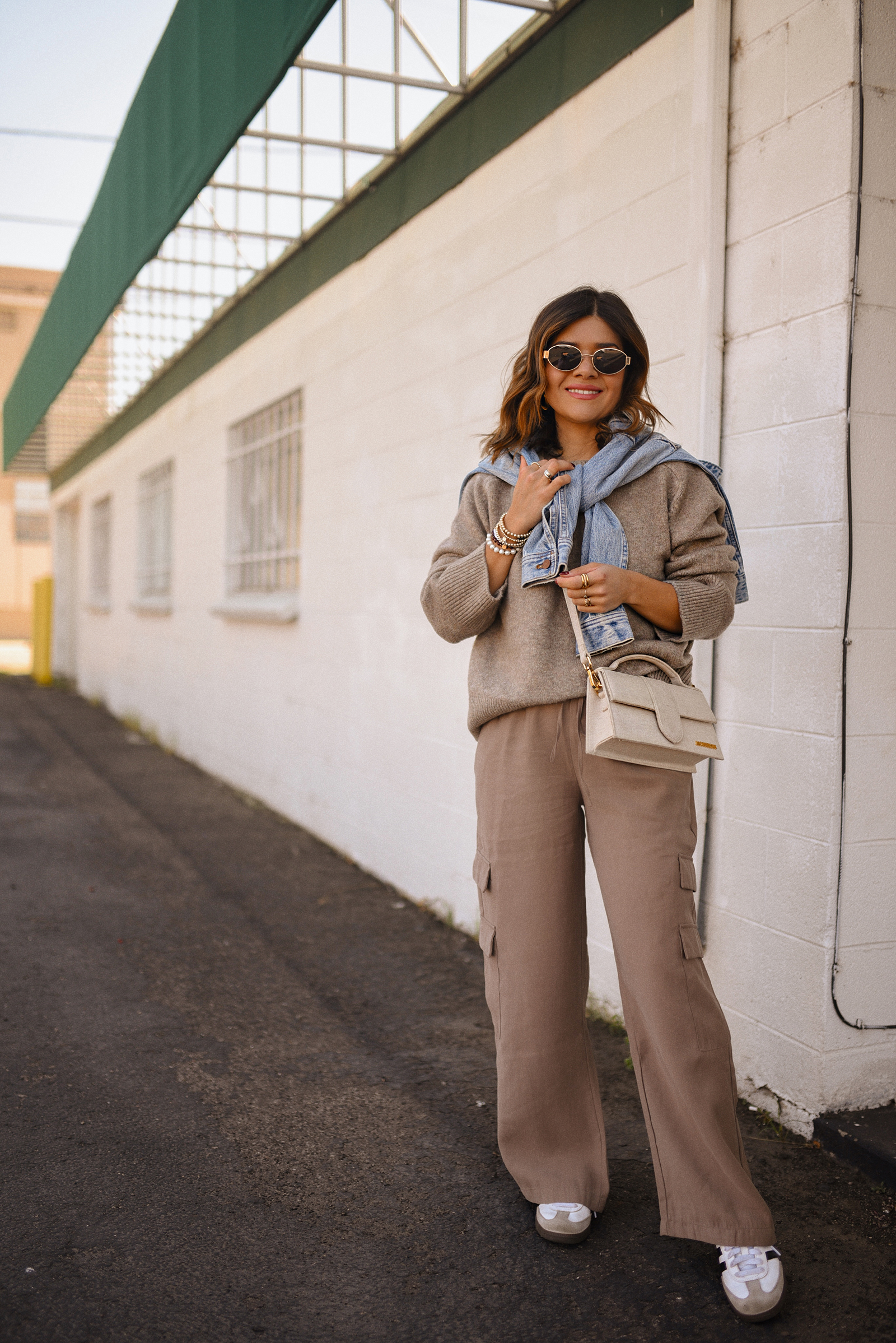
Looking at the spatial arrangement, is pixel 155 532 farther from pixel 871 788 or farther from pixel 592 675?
pixel 592 675

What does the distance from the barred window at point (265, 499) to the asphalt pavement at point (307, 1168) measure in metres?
2.91

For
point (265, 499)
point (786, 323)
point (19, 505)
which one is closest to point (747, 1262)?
point (786, 323)

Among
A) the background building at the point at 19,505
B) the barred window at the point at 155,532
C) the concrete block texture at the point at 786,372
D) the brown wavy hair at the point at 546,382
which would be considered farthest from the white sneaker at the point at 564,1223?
the background building at the point at 19,505

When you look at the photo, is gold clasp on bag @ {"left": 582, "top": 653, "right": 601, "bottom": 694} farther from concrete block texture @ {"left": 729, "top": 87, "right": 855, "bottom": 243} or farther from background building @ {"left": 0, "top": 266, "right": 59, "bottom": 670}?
background building @ {"left": 0, "top": 266, "right": 59, "bottom": 670}

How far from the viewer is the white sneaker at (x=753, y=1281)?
6.63 feet

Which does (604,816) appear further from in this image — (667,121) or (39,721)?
(39,721)

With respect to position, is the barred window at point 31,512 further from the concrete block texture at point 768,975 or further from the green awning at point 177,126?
the concrete block texture at point 768,975

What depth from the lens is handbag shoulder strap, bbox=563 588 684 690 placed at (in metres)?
2.07

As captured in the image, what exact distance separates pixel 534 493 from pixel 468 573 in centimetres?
22

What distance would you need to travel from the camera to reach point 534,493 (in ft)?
6.93

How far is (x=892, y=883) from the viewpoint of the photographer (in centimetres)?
Answer: 271

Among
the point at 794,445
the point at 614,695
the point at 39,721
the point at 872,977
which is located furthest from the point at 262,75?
the point at 39,721

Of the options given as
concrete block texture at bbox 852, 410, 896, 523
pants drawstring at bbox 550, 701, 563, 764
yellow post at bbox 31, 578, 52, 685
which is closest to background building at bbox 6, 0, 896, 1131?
concrete block texture at bbox 852, 410, 896, 523

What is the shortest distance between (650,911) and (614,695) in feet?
1.48
